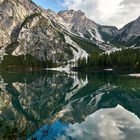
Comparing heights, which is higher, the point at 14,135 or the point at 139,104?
the point at 14,135

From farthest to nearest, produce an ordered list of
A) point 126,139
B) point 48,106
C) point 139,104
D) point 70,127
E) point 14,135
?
point 139,104 → point 48,106 → point 70,127 → point 126,139 → point 14,135

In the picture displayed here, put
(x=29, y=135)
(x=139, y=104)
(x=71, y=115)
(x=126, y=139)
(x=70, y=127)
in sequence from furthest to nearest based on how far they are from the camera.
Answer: (x=139, y=104) < (x=71, y=115) < (x=70, y=127) < (x=126, y=139) < (x=29, y=135)

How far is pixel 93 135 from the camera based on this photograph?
108 feet

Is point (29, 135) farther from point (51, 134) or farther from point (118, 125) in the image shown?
point (118, 125)

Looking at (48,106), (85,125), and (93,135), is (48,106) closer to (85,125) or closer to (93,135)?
(85,125)

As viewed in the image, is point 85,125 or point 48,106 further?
point 48,106

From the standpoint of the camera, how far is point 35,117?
44156 millimetres

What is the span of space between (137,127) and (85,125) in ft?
23.2

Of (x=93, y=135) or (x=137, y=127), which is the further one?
(x=137, y=127)

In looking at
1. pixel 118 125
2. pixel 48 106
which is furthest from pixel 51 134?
pixel 48 106

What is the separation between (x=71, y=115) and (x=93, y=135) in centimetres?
1475

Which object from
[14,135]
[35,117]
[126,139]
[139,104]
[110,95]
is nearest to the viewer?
[14,135]

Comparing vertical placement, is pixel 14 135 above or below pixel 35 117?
above

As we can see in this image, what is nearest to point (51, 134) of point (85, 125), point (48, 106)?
point (85, 125)
